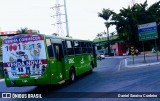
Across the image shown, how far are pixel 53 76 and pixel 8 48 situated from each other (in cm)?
270

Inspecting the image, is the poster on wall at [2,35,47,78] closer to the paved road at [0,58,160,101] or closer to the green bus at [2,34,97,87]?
the green bus at [2,34,97,87]

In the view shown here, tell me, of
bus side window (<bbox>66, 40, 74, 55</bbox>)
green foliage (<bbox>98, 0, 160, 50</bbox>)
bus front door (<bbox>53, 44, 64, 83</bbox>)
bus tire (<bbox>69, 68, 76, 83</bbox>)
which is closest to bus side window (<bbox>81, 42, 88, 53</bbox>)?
bus side window (<bbox>66, 40, 74, 55</bbox>)

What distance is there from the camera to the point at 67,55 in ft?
51.9

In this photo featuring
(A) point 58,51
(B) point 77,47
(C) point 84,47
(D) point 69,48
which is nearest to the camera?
Answer: (A) point 58,51

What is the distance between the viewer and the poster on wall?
42.7 feet

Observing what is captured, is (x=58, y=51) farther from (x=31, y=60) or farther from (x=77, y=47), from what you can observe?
(x=77, y=47)

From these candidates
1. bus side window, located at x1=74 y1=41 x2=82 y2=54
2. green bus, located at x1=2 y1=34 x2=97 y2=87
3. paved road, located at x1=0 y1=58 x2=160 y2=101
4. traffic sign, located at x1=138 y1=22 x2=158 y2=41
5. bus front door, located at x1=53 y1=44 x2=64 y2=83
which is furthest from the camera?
A: traffic sign, located at x1=138 y1=22 x2=158 y2=41

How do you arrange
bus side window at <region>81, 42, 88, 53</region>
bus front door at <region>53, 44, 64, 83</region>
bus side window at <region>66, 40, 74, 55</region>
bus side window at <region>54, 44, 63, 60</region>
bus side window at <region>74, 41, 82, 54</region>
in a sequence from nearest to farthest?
bus front door at <region>53, 44, 64, 83</region> → bus side window at <region>54, 44, 63, 60</region> → bus side window at <region>66, 40, 74, 55</region> → bus side window at <region>74, 41, 82, 54</region> → bus side window at <region>81, 42, 88, 53</region>

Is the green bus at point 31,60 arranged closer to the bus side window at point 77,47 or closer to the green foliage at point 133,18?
the bus side window at point 77,47

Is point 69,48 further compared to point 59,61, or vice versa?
point 69,48

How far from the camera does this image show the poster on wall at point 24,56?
13000mm

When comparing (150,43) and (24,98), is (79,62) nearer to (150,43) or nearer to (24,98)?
(24,98)

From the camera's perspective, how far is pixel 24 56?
43.7ft

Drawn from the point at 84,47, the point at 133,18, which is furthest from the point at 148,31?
the point at 133,18
